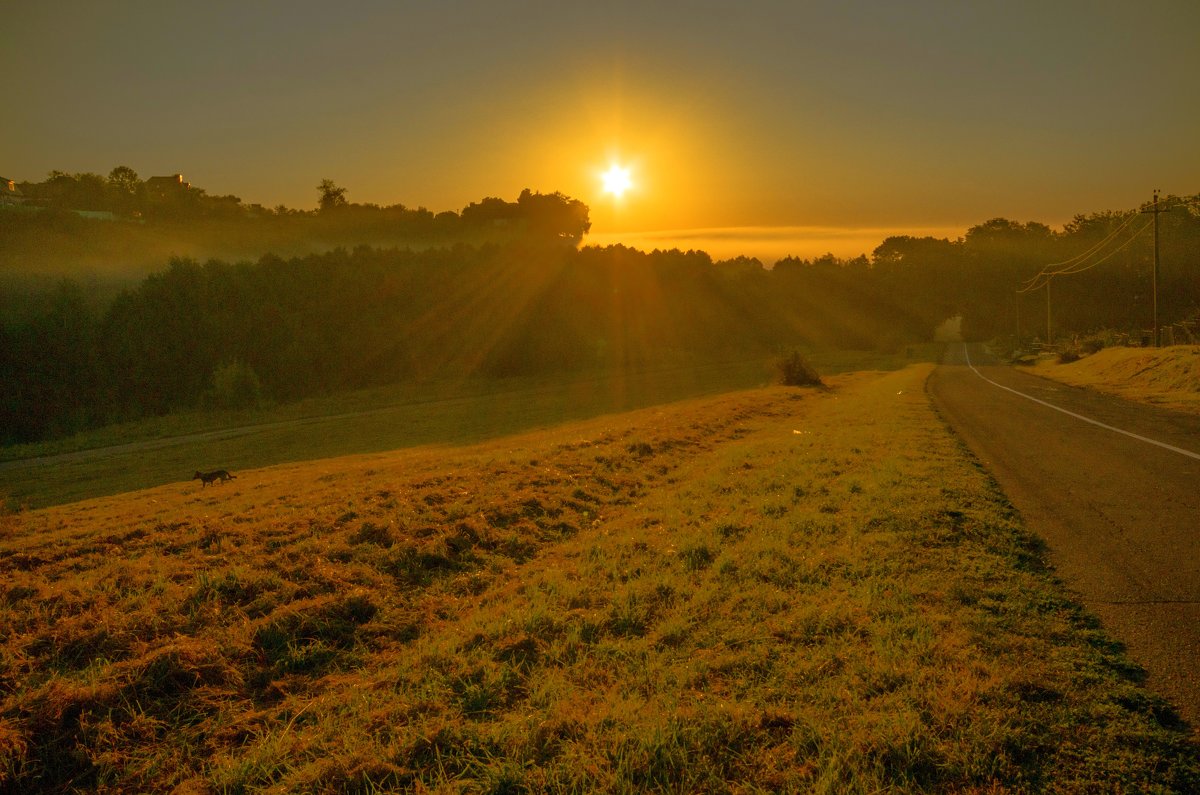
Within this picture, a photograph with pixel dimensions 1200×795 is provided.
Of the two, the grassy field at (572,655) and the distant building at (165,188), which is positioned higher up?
the distant building at (165,188)

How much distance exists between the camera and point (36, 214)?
70875 mm

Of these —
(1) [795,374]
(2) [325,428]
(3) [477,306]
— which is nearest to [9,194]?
(3) [477,306]

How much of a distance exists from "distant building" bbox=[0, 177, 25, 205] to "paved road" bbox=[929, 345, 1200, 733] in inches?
3778

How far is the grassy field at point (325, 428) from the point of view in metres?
21.3

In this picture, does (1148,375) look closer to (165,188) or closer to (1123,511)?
(1123,511)

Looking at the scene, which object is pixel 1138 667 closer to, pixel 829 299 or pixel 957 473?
pixel 957 473

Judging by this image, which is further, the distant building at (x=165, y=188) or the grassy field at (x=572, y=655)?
the distant building at (x=165, y=188)

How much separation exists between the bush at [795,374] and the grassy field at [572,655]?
→ 72.2 feet

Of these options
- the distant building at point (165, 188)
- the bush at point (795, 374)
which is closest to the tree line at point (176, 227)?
the distant building at point (165, 188)

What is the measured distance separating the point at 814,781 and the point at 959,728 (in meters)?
0.83

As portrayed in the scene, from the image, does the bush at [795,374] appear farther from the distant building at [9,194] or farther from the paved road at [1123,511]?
the distant building at [9,194]

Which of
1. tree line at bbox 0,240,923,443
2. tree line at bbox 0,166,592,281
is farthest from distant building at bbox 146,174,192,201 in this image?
tree line at bbox 0,240,923,443

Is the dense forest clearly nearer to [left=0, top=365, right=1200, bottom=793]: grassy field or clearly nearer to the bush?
the bush

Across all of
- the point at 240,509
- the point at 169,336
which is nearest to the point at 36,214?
the point at 169,336
